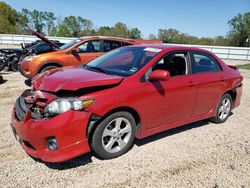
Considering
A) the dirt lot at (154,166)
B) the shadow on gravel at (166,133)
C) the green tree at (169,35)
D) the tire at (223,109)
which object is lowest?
the dirt lot at (154,166)

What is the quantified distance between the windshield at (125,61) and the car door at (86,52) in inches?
139

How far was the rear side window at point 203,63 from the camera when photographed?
454 cm

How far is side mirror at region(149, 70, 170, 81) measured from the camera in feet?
11.8

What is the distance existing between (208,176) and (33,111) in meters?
2.43

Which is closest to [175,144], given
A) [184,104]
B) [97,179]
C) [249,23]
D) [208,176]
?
[184,104]

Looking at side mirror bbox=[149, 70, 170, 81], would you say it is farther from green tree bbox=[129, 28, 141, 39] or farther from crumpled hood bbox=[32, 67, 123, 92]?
green tree bbox=[129, 28, 141, 39]

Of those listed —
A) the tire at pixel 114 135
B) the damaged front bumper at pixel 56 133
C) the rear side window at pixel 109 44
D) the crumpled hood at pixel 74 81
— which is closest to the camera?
Answer: the damaged front bumper at pixel 56 133

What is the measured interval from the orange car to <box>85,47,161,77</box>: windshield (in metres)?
3.51

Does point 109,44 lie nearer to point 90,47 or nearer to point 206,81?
point 90,47

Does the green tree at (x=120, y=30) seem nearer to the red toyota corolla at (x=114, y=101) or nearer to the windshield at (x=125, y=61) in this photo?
the windshield at (x=125, y=61)

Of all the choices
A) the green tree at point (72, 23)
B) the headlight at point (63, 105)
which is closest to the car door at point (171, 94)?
the headlight at point (63, 105)

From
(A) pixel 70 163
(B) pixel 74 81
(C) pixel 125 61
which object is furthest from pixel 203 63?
(A) pixel 70 163

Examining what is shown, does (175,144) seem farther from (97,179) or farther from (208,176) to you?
(97,179)

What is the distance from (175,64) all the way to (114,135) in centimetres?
171
